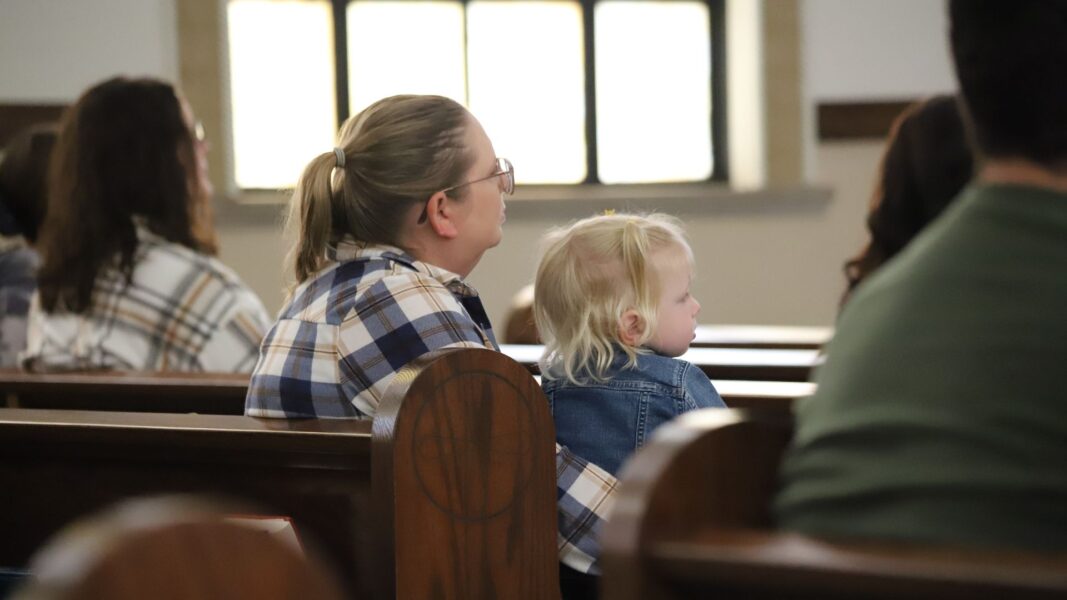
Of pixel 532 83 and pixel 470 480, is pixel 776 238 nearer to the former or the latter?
pixel 532 83

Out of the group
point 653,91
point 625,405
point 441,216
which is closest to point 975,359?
point 625,405

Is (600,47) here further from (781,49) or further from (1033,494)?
(1033,494)

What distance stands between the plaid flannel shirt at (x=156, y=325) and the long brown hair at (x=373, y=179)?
0.93m

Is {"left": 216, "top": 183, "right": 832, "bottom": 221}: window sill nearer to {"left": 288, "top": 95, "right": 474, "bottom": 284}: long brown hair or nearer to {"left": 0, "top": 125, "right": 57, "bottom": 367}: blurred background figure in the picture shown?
{"left": 0, "top": 125, "right": 57, "bottom": 367}: blurred background figure

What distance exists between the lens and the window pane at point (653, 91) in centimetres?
636

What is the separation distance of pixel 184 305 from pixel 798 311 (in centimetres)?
393

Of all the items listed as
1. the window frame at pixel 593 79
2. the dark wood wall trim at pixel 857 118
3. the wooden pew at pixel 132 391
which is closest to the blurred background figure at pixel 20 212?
the wooden pew at pixel 132 391

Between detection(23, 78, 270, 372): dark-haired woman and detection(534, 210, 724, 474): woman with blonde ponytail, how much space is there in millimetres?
1165

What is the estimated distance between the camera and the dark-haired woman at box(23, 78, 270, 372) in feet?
9.76

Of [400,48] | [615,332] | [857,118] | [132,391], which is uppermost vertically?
[400,48]

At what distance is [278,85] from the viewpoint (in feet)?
19.9

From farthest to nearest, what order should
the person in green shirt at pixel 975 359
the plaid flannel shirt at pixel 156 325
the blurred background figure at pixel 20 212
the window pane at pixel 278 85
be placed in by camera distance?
the window pane at pixel 278 85 → the blurred background figure at pixel 20 212 → the plaid flannel shirt at pixel 156 325 → the person in green shirt at pixel 975 359

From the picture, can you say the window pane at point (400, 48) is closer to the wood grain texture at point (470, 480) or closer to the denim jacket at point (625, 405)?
the denim jacket at point (625, 405)

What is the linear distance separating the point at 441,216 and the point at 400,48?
164 inches
